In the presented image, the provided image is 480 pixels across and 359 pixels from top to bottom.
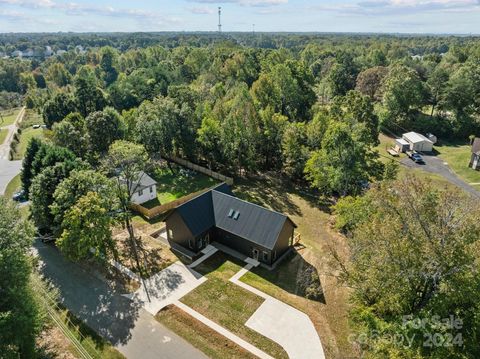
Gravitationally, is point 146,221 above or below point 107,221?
below

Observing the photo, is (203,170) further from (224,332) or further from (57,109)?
(57,109)

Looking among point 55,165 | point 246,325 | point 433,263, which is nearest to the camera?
point 433,263

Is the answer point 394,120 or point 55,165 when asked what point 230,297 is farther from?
point 394,120

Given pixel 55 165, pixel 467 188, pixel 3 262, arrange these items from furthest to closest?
1. pixel 467 188
2. pixel 55 165
3. pixel 3 262

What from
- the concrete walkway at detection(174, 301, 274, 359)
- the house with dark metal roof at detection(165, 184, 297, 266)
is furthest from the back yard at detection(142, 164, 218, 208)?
the concrete walkway at detection(174, 301, 274, 359)

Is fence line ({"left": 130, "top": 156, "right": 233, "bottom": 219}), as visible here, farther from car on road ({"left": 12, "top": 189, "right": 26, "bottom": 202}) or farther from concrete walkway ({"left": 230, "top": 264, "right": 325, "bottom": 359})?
concrete walkway ({"left": 230, "top": 264, "right": 325, "bottom": 359})

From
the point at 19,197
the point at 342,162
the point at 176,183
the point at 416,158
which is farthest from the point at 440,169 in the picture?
the point at 19,197

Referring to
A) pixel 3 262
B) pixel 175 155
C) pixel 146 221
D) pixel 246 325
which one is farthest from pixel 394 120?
pixel 3 262
